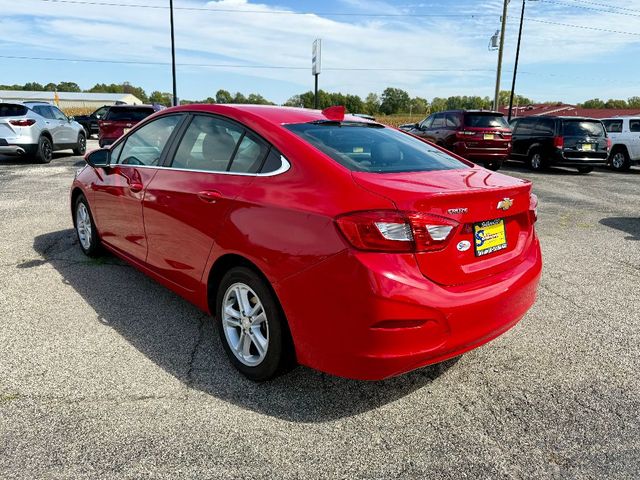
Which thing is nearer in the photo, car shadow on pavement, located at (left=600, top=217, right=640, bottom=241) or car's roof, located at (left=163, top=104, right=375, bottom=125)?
car's roof, located at (left=163, top=104, right=375, bottom=125)

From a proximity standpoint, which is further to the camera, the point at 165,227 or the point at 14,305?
the point at 14,305

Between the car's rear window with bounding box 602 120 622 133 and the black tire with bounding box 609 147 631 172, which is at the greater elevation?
the car's rear window with bounding box 602 120 622 133

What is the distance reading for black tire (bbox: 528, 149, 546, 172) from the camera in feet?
50.3

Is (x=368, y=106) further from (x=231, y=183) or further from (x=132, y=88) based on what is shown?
(x=231, y=183)

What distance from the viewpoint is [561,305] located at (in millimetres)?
4230

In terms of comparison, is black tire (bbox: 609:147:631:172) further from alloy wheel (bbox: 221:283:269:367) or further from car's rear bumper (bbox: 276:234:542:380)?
alloy wheel (bbox: 221:283:269:367)

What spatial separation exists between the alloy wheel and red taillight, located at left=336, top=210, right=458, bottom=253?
0.76 metres

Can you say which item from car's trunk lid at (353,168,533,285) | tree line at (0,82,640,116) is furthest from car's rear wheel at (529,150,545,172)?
tree line at (0,82,640,116)

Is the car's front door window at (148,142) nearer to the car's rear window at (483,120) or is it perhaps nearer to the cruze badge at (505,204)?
the cruze badge at (505,204)

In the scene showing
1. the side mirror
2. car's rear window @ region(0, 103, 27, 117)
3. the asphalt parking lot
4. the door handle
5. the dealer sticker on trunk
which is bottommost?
the asphalt parking lot

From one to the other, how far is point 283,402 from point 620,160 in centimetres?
1748

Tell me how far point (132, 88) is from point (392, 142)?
14536cm

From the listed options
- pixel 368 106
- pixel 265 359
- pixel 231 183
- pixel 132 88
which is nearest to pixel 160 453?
pixel 265 359

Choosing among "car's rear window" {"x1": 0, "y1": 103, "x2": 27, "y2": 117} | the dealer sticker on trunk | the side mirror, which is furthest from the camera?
"car's rear window" {"x1": 0, "y1": 103, "x2": 27, "y2": 117}
